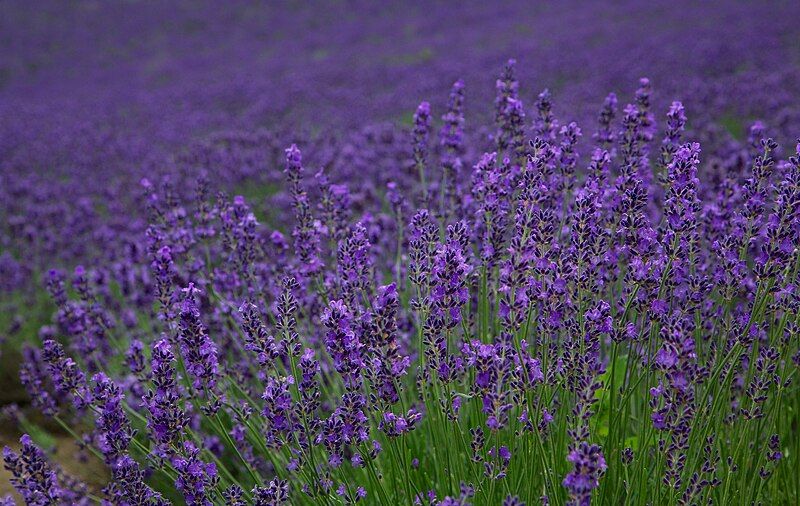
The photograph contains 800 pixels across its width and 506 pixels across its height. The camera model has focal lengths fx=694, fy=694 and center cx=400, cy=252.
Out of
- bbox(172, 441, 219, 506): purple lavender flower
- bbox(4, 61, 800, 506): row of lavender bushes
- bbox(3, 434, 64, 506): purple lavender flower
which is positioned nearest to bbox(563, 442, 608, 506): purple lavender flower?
bbox(4, 61, 800, 506): row of lavender bushes

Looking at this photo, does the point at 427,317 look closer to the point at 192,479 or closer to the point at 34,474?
the point at 192,479

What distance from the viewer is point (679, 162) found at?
1840 mm

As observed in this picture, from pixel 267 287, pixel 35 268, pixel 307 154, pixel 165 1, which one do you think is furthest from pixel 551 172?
pixel 165 1

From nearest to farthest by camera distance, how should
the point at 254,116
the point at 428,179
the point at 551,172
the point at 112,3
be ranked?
the point at 551,172 < the point at 428,179 < the point at 254,116 < the point at 112,3

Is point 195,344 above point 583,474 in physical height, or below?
above

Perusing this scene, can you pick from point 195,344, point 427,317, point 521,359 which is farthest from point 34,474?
point 521,359

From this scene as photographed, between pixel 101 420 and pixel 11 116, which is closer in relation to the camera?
pixel 101 420

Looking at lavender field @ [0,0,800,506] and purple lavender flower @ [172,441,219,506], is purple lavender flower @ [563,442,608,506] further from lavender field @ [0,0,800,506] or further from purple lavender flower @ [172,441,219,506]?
purple lavender flower @ [172,441,219,506]

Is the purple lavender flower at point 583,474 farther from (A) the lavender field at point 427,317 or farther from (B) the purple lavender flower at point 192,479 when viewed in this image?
(B) the purple lavender flower at point 192,479

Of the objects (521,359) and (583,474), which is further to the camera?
(521,359)

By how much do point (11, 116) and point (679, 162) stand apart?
16515 millimetres

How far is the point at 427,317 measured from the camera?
5.98 feet

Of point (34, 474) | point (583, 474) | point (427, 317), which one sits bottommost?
point (34, 474)

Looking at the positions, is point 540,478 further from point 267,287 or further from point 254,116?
point 254,116
